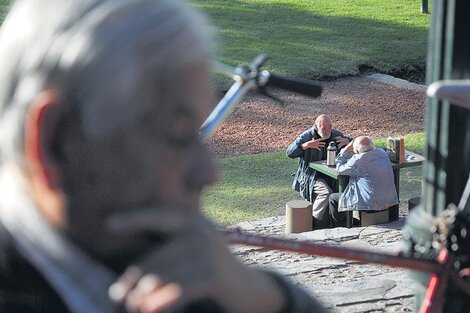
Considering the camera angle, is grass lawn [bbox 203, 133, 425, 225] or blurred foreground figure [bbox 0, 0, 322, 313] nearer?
blurred foreground figure [bbox 0, 0, 322, 313]

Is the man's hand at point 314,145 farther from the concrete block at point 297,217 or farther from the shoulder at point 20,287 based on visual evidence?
the shoulder at point 20,287

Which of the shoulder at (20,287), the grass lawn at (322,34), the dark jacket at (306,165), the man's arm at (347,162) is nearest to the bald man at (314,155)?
the dark jacket at (306,165)

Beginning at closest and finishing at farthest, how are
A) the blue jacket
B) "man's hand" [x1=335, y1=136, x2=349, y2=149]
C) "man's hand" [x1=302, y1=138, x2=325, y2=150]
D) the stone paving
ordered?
the stone paving < the blue jacket < "man's hand" [x1=302, y1=138, x2=325, y2=150] < "man's hand" [x1=335, y1=136, x2=349, y2=149]

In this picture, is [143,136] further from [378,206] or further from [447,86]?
[378,206]

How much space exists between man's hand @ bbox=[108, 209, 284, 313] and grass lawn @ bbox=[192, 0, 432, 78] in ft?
42.8

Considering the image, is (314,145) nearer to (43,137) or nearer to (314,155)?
(314,155)

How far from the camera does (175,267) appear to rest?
83cm

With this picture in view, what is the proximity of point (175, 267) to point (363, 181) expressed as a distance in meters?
7.36

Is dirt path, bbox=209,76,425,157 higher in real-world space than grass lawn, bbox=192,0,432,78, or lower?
lower

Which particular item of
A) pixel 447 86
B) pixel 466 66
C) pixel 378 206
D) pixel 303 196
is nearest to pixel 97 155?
pixel 447 86

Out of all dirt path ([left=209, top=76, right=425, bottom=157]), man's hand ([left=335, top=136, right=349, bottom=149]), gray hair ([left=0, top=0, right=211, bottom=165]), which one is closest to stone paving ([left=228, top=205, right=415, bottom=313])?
man's hand ([left=335, top=136, right=349, bottom=149])

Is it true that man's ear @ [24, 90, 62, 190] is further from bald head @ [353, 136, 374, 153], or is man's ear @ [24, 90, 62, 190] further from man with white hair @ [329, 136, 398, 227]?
bald head @ [353, 136, 374, 153]

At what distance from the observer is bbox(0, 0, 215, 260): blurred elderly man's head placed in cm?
82

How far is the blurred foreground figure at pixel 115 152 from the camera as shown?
822 millimetres
